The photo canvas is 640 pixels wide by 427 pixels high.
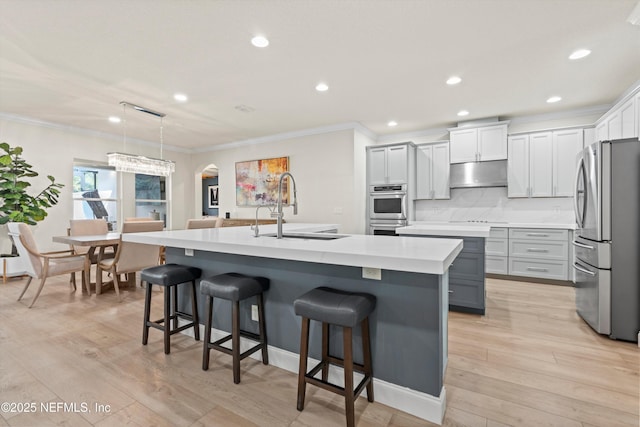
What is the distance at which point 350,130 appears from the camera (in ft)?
17.1

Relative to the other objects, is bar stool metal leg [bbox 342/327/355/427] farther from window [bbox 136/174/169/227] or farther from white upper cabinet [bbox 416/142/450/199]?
window [bbox 136/174/169/227]

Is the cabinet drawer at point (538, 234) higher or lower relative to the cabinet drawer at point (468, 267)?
higher

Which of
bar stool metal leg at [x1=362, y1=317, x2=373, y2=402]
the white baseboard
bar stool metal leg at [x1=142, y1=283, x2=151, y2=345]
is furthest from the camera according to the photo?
bar stool metal leg at [x1=142, y1=283, x2=151, y2=345]

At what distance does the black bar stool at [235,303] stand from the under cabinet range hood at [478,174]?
170 inches

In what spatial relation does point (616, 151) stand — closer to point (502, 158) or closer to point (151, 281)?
point (502, 158)

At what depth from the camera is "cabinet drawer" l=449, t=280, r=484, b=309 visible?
309cm

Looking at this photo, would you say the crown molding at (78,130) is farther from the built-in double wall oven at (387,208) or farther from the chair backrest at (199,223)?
the built-in double wall oven at (387,208)

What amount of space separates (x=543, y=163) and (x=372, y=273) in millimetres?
4446

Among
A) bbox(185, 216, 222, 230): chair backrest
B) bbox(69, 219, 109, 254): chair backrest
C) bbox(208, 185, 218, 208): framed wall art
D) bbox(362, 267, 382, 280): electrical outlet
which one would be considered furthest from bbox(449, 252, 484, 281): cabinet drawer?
bbox(208, 185, 218, 208): framed wall art

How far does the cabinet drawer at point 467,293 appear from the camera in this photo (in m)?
3.09

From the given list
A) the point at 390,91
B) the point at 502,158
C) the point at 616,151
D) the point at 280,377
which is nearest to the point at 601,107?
the point at 502,158

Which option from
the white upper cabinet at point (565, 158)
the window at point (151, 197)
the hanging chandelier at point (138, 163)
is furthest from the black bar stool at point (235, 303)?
the window at point (151, 197)

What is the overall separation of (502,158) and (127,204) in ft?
23.6

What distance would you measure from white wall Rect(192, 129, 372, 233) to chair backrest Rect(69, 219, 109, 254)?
2790mm
